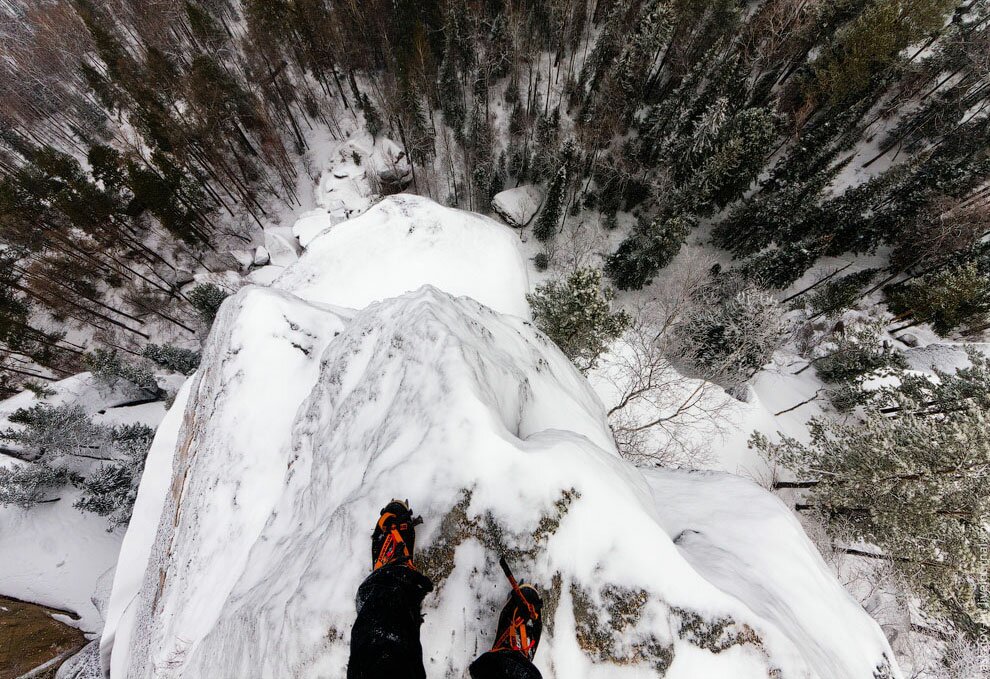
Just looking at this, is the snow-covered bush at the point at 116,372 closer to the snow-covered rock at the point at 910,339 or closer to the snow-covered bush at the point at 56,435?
the snow-covered bush at the point at 56,435

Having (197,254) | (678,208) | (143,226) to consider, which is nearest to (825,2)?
(678,208)

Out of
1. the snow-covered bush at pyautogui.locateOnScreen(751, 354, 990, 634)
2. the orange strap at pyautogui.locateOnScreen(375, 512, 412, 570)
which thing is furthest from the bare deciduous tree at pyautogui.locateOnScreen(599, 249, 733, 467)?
the orange strap at pyautogui.locateOnScreen(375, 512, 412, 570)

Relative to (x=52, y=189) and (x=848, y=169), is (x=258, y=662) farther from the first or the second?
(x=848, y=169)

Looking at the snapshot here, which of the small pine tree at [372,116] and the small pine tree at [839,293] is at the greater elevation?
the small pine tree at [372,116]

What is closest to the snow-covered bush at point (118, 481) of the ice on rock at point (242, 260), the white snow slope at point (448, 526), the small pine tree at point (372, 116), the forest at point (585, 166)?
the forest at point (585, 166)

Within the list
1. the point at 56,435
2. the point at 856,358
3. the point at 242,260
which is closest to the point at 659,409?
the point at 856,358

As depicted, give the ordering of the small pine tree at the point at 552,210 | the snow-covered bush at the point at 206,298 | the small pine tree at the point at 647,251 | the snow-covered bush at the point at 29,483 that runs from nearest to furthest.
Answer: the snow-covered bush at the point at 29,483, the snow-covered bush at the point at 206,298, the small pine tree at the point at 647,251, the small pine tree at the point at 552,210

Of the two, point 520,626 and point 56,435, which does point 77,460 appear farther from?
point 520,626
